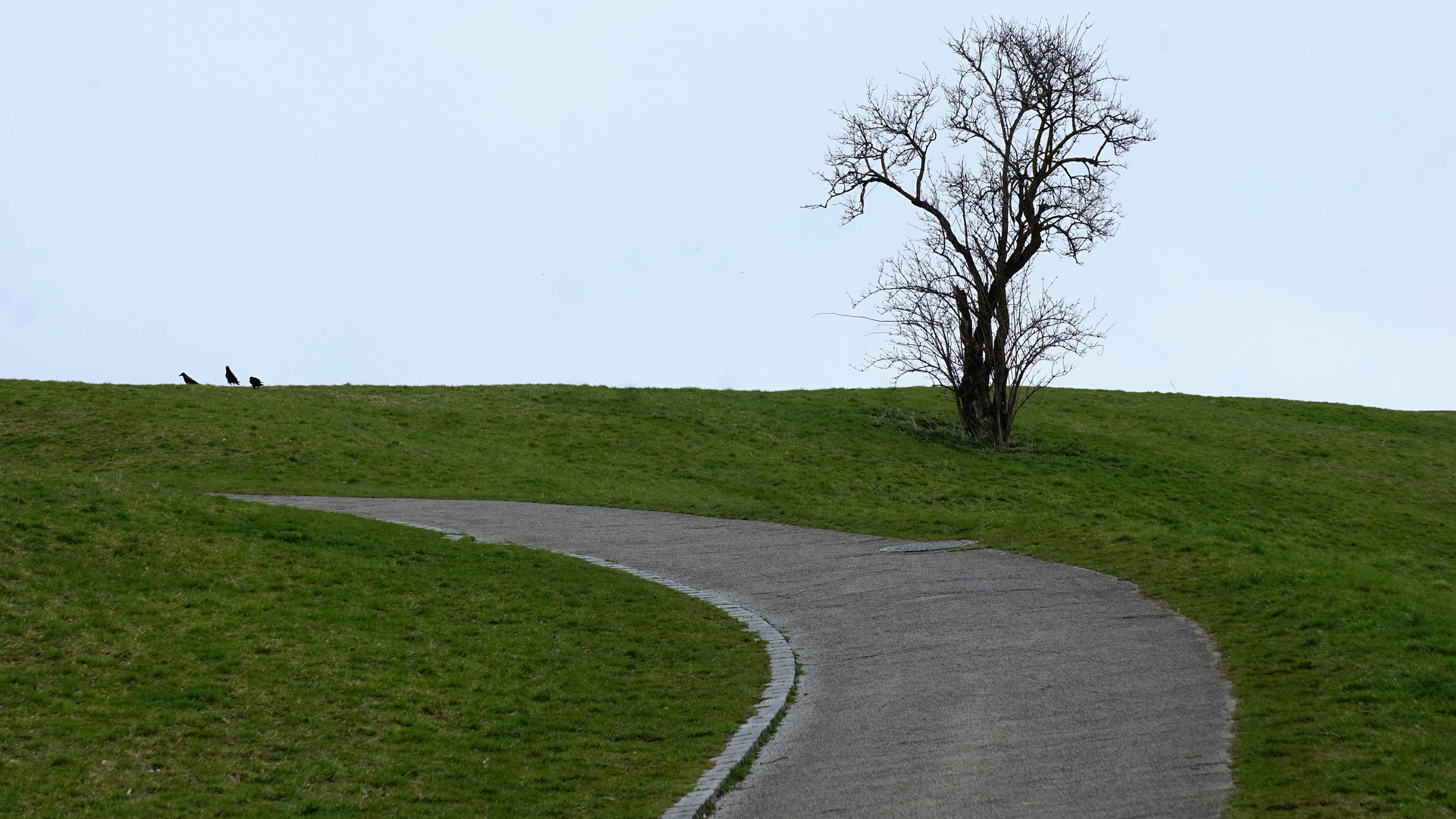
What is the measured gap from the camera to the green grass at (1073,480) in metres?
10.6

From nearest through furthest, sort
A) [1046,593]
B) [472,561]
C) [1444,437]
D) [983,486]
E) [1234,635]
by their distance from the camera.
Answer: [1234,635] < [1046,593] < [472,561] < [983,486] < [1444,437]

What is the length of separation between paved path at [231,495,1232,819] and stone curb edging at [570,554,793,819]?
A: 7.6 inches

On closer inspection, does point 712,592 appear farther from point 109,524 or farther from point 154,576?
point 109,524

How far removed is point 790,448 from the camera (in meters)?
41.7

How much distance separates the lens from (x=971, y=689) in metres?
11.9

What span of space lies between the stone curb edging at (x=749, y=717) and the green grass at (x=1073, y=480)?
12.9 ft

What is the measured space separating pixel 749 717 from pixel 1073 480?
30.1 metres

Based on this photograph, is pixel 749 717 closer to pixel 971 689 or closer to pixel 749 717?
pixel 749 717

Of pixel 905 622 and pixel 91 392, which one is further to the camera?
pixel 91 392

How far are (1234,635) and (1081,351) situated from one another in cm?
3060

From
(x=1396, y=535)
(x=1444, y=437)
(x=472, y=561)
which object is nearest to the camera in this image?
(x=472, y=561)

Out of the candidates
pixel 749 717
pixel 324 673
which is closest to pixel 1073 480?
pixel 749 717

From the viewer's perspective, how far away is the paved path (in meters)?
8.85

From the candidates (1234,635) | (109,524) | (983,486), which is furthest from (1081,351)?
(109,524)
